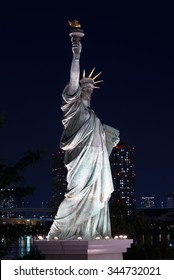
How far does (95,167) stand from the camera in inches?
477

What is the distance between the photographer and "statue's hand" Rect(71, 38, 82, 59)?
11844 mm

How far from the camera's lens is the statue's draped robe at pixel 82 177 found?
11.7m

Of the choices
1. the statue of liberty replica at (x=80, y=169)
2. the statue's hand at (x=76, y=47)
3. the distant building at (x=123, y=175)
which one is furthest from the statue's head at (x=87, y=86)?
the distant building at (x=123, y=175)

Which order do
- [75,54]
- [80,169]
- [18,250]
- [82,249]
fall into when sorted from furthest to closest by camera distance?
[18,250] → [80,169] → [75,54] → [82,249]

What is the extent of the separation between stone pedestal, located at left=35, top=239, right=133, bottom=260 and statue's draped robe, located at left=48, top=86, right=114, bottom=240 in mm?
537

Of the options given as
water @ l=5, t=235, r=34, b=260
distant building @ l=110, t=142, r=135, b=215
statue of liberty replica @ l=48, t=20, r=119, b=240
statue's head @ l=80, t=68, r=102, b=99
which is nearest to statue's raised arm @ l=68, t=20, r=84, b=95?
statue of liberty replica @ l=48, t=20, r=119, b=240

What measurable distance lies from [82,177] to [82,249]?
5.87ft

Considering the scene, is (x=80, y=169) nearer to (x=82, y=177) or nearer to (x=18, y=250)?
(x=82, y=177)

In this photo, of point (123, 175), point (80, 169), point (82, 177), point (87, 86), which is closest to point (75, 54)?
point (87, 86)

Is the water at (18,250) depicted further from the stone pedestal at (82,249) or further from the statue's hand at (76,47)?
the statue's hand at (76,47)

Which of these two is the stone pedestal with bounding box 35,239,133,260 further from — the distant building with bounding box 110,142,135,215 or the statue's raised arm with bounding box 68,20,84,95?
the distant building with bounding box 110,142,135,215

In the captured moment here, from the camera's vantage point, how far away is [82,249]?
1073cm

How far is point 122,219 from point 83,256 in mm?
18692

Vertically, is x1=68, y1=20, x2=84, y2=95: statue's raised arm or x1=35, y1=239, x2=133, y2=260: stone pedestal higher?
x1=68, y1=20, x2=84, y2=95: statue's raised arm
